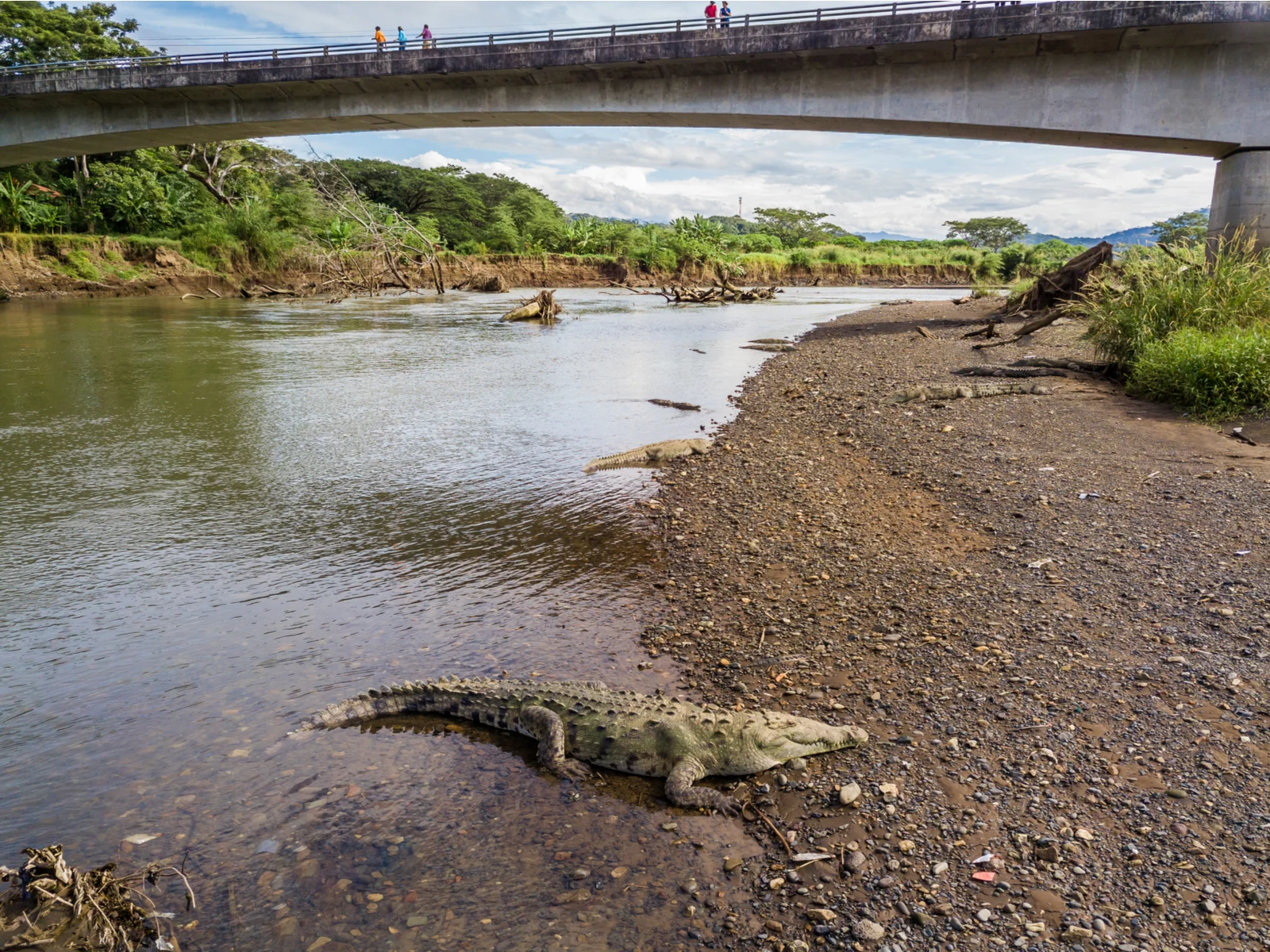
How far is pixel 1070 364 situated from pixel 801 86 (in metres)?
14.0

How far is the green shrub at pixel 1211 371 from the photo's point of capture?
33.4ft

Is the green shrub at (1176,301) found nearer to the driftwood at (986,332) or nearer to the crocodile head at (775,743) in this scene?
the driftwood at (986,332)

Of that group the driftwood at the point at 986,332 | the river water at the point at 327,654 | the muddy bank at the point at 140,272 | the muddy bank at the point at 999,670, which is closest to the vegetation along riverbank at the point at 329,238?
the muddy bank at the point at 140,272

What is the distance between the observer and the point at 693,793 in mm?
3893

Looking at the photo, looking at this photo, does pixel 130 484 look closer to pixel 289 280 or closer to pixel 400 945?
pixel 400 945

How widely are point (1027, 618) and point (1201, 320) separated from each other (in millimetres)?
9664

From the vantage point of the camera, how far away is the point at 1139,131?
20.0 metres

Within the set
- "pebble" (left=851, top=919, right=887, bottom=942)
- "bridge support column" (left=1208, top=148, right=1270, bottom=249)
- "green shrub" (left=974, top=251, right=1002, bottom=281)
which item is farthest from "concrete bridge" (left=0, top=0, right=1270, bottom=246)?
"green shrub" (left=974, top=251, right=1002, bottom=281)

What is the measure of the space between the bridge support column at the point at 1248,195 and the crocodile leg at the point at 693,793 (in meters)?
21.0

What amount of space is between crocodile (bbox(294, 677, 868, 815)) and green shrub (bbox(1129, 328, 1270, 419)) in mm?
9536

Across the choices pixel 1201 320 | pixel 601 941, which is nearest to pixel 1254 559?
pixel 601 941

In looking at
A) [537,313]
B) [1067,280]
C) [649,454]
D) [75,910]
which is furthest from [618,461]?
[537,313]

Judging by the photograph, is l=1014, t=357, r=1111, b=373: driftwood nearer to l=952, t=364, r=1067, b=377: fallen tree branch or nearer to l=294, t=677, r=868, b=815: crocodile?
l=952, t=364, r=1067, b=377: fallen tree branch

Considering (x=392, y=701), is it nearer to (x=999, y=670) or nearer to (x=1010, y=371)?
(x=999, y=670)
